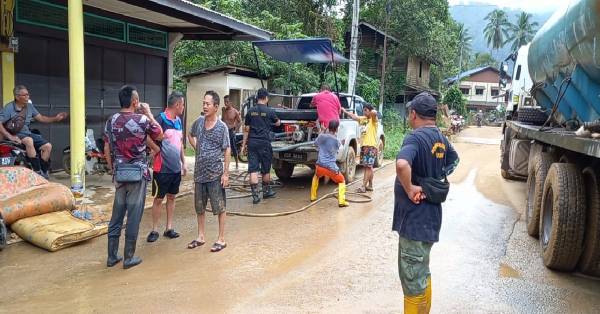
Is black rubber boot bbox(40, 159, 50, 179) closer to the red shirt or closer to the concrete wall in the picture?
the red shirt

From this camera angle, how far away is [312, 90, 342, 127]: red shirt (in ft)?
29.1

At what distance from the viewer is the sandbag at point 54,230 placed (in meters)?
5.24

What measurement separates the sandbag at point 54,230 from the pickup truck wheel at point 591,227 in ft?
17.4

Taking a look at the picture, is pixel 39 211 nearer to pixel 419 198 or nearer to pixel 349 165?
pixel 419 198

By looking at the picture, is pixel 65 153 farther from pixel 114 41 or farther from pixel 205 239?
pixel 205 239

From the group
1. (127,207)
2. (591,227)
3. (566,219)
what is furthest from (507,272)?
(127,207)

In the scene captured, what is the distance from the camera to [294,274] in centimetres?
471

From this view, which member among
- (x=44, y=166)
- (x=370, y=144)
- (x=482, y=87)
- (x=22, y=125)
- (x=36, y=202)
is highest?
(x=482, y=87)

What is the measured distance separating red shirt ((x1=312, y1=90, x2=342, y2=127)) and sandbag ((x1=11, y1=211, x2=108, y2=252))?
14.9 feet

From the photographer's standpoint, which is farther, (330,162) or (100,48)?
(100,48)

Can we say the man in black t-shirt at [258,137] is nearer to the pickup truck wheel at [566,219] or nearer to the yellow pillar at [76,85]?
the yellow pillar at [76,85]

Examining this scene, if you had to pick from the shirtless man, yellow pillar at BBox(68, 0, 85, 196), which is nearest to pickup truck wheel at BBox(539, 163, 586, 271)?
yellow pillar at BBox(68, 0, 85, 196)

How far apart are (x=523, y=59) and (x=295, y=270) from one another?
9.32 m

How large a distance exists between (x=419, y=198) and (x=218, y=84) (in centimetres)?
1316
